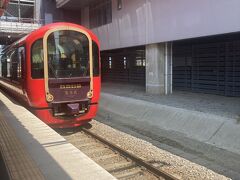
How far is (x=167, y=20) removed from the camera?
15.1m

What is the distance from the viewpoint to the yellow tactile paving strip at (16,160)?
13.5 feet

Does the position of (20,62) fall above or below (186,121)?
above

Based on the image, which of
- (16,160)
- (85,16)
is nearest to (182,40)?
(16,160)

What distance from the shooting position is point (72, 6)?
28625 millimetres

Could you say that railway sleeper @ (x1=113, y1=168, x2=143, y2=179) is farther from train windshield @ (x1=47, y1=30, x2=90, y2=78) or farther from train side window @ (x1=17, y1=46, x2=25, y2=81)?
train side window @ (x1=17, y1=46, x2=25, y2=81)

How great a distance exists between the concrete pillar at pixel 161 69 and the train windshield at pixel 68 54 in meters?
6.51

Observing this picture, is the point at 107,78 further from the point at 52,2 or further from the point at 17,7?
the point at 17,7


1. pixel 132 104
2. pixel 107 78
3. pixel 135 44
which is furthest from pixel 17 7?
pixel 132 104

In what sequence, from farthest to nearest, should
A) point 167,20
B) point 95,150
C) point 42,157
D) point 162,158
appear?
point 167,20
point 95,150
point 162,158
point 42,157

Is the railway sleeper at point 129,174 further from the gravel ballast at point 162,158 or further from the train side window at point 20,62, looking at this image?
the train side window at point 20,62

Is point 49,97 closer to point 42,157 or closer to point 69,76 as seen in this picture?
point 69,76

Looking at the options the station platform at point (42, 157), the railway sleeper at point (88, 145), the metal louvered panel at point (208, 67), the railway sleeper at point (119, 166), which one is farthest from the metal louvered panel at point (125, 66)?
the station platform at point (42, 157)

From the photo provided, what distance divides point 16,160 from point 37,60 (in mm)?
5591

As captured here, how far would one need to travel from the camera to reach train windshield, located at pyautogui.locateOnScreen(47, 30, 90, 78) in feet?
32.7
